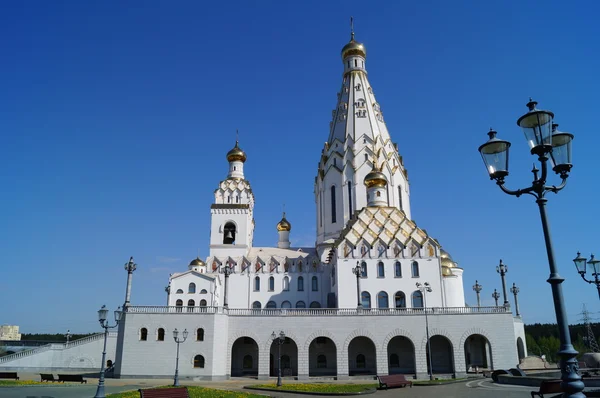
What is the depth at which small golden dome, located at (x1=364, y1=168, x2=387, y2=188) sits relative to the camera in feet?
139

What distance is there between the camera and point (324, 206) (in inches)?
1847

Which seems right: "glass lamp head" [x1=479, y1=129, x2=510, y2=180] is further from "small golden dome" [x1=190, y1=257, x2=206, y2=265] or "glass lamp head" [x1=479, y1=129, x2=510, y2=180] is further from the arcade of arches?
"small golden dome" [x1=190, y1=257, x2=206, y2=265]

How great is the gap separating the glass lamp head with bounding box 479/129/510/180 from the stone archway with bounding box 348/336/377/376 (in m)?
28.7

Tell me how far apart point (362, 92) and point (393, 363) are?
2833 centimetres

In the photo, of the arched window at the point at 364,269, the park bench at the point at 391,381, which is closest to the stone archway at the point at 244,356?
the arched window at the point at 364,269

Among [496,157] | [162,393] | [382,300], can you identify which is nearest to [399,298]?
[382,300]

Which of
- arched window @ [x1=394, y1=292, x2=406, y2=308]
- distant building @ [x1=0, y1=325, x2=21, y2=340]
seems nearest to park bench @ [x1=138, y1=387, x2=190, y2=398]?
arched window @ [x1=394, y1=292, x2=406, y2=308]

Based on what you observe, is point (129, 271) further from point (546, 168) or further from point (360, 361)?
point (546, 168)

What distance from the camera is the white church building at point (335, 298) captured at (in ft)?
103

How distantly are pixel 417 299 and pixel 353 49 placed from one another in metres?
29.9

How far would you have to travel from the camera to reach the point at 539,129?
6668 millimetres

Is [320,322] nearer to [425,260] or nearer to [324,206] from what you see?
[425,260]

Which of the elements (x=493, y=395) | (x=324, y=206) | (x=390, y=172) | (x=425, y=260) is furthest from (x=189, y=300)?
(x=493, y=395)

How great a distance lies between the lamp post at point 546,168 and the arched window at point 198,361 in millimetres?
27911
